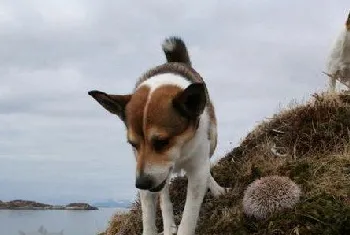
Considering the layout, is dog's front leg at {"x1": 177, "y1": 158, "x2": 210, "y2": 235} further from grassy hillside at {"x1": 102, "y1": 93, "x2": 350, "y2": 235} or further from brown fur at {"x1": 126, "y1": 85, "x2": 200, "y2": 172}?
brown fur at {"x1": 126, "y1": 85, "x2": 200, "y2": 172}

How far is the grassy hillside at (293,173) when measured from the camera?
634 centimetres

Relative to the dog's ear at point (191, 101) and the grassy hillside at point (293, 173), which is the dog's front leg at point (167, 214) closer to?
the grassy hillside at point (293, 173)

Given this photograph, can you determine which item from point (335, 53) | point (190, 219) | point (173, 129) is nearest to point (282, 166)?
point (190, 219)

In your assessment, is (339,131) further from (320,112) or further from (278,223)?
(278,223)

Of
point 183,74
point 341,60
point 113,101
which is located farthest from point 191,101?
point 341,60

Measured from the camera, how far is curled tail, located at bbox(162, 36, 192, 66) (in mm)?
8367

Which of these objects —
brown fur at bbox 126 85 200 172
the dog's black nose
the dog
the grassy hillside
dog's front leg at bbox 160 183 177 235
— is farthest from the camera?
the dog

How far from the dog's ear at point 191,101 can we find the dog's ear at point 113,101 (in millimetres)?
615

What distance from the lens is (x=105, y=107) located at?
21.9 ft

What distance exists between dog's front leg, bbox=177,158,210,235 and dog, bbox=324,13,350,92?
21.5 feet

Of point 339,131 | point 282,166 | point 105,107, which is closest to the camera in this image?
point 105,107

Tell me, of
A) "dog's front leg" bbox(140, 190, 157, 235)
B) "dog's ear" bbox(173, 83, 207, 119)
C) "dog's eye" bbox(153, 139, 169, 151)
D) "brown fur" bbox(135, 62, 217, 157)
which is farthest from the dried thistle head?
"dog's eye" bbox(153, 139, 169, 151)

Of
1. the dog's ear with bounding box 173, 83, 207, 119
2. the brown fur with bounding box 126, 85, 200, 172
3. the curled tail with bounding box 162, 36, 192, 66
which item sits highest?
the curled tail with bounding box 162, 36, 192, 66

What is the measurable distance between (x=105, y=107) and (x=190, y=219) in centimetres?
147
